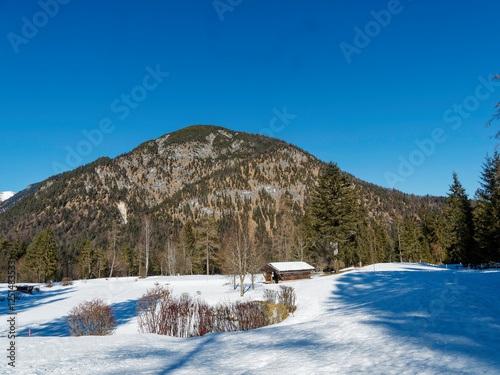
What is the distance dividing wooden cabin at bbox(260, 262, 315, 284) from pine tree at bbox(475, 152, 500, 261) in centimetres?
1900

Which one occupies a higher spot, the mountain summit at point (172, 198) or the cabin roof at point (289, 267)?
the mountain summit at point (172, 198)

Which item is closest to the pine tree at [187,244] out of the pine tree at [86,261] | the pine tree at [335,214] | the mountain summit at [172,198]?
the pine tree at [86,261]

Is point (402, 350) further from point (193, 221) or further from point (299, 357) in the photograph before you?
point (193, 221)

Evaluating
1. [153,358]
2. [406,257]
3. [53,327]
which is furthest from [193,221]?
[153,358]

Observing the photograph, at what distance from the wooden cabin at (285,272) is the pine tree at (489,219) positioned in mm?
19002

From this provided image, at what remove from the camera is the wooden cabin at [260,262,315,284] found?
3462cm

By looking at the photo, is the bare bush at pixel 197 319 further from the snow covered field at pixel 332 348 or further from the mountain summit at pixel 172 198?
the mountain summit at pixel 172 198

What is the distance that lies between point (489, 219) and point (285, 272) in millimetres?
22928

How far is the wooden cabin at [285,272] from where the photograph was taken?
34.6 meters

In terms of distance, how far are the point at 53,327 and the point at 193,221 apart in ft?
393

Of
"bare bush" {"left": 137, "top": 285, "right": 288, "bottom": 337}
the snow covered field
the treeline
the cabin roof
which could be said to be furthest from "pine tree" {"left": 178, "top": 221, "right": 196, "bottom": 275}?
the snow covered field

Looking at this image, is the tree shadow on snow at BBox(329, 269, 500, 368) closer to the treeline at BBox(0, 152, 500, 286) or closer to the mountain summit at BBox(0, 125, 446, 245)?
the treeline at BBox(0, 152, 500, 286)

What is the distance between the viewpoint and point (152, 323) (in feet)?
44.4

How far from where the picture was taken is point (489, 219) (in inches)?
1120
